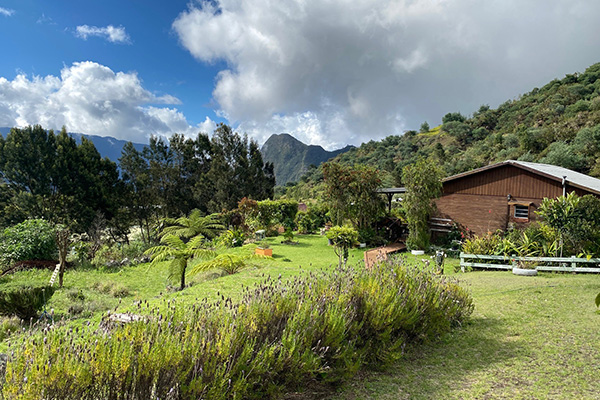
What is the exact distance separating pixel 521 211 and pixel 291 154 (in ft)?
481

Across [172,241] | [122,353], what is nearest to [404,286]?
[122,353]

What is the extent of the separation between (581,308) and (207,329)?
6970 mm

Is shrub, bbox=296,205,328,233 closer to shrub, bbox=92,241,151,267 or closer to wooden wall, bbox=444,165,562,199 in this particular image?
wooden wall, bbox=444,165,562,199

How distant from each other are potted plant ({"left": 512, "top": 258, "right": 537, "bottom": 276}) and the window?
323cm

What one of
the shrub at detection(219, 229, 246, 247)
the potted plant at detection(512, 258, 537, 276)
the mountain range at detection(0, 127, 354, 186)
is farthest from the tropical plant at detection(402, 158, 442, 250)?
the mountain range at detection(0, 127, 354, 186)

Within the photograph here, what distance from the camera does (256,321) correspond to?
10.1 feet

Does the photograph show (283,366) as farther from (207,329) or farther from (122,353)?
(122,353)

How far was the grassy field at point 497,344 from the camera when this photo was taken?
323cm

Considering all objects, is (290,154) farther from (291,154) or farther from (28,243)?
(28,243)

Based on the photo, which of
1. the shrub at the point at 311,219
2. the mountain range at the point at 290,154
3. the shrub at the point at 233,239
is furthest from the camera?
the mountain range at the point at 290,154

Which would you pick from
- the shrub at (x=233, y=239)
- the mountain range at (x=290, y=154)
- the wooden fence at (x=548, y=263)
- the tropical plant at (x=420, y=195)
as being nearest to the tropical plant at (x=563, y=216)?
the wooden fence at (x=548, y=263)

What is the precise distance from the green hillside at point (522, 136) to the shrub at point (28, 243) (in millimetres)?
15441

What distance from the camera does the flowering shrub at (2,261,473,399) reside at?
82.4 inches

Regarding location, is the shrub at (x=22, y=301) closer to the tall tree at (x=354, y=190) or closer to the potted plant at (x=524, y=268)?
the tall tree at (x=354, y=190)
